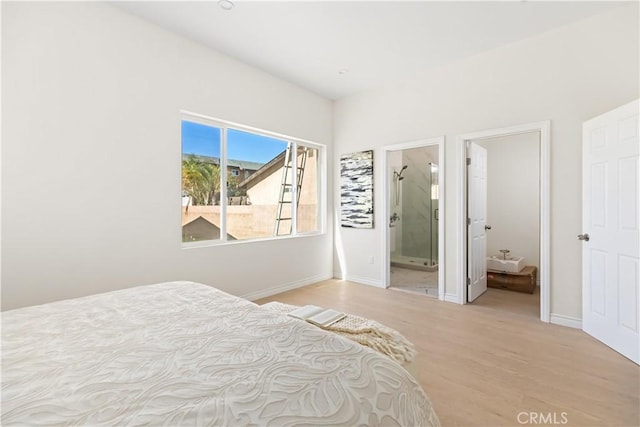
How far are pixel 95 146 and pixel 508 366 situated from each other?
3.69 metres

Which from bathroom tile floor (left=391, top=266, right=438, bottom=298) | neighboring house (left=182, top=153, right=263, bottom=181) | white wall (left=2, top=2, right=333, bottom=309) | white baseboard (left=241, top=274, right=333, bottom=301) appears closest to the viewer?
white wall (left=2, top=2, right=333, bottom=309)

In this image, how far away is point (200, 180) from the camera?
3303 mm

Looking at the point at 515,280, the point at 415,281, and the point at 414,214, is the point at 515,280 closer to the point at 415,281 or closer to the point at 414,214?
the point at 415,281

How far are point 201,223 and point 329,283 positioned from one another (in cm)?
215

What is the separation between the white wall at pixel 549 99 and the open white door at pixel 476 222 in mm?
173

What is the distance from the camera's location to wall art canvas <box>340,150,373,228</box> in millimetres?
4410

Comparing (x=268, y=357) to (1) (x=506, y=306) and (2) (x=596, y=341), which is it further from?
(1) (x=506, y=306)

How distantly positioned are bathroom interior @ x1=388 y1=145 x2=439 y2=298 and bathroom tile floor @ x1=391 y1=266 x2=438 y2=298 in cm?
2

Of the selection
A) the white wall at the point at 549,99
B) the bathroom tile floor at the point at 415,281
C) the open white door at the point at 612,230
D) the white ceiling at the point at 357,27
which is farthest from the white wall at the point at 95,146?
the open white door at the point at 612,230

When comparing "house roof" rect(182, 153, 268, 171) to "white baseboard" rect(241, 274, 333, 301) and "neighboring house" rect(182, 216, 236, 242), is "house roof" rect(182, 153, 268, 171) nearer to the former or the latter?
"neighboring house" rect(182, 216, 236, 242)

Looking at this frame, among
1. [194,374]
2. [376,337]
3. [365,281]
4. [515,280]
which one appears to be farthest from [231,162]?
[515,280]

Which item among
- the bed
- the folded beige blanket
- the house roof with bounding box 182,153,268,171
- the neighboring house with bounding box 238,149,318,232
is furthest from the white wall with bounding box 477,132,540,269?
the bed

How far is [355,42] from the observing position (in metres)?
3.12

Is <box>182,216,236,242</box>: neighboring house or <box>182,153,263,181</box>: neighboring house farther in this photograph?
<box>182,153,263,181</box>: neighboring house
